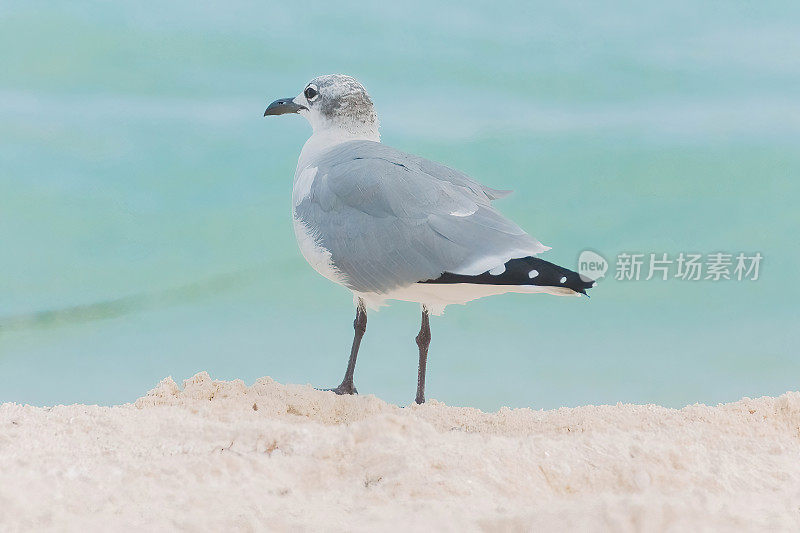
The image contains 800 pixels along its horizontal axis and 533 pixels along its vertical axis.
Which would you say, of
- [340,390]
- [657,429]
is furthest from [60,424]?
[657,429]

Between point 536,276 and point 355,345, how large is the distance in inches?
58.5

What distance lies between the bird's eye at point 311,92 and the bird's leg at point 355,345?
49.1 inches

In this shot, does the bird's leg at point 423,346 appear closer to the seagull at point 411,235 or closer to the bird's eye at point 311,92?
the seagull at point 411,235

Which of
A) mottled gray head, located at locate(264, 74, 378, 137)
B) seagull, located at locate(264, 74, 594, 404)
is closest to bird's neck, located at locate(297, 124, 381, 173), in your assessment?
mottled gray head, located at locate(264, 74, 378, 137)

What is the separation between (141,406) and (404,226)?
5.52 feet

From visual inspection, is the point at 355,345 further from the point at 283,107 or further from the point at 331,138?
the point at 283,107

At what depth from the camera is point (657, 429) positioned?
13.7 feet

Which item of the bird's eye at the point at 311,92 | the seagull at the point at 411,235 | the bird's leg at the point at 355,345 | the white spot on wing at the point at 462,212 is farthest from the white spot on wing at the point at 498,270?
the bird's eye at the point at 311,92

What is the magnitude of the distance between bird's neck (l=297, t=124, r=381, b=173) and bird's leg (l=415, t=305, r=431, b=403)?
1.07m

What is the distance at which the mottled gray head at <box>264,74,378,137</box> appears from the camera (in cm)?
520

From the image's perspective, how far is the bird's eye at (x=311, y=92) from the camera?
5.29m

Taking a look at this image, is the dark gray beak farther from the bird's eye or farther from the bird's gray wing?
the bird's gray wing

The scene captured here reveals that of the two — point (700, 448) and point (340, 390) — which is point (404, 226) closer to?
point (340, 390)

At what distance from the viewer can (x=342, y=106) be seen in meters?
5.20
